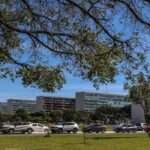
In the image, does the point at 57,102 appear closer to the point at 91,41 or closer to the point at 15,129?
the point at 15,129

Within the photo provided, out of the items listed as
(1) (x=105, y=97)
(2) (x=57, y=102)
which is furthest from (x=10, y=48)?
(2) (x=57, y=102)

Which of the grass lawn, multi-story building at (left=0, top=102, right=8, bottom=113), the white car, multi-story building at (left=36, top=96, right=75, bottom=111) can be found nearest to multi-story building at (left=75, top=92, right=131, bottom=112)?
multi-story building at (left=36, top=96, right=75, bottom=111)

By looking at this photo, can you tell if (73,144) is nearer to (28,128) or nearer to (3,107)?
(28,128)

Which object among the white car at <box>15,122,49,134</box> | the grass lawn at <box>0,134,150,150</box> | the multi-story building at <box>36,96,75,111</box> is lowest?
the grass lawn at <box>0,134,150,150</box>

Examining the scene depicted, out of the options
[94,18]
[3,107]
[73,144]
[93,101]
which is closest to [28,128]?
[73,144]

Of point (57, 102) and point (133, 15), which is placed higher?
point (57, 102)

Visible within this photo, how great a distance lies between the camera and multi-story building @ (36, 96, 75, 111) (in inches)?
6147

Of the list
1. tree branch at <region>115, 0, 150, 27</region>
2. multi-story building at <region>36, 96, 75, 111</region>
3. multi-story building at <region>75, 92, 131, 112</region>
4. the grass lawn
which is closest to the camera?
tree branch at <region>115, 0, 150, 27</region>

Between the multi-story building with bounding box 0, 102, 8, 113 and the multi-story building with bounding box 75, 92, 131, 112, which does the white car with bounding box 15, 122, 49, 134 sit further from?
the multi-story building with bounding box 0, 102, 8, 113

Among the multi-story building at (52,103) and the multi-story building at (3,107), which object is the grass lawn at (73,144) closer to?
the multi-story building at (52,103)

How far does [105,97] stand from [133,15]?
466ft

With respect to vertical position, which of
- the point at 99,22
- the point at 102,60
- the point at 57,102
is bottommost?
the point at 102,60

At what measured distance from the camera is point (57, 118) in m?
147

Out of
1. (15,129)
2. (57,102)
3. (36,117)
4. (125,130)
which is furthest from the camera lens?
(57,102)
